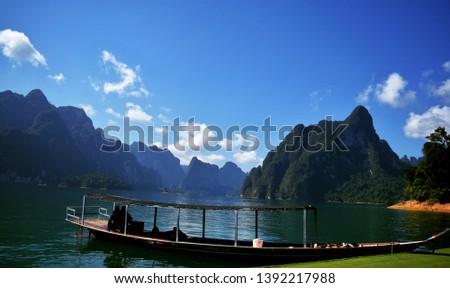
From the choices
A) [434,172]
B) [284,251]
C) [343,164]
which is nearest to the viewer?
[284,251]

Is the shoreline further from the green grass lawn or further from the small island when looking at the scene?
the green grass lawn

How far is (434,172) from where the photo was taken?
2913 inches

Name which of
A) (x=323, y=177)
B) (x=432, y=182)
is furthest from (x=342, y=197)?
(x=432, y=182)

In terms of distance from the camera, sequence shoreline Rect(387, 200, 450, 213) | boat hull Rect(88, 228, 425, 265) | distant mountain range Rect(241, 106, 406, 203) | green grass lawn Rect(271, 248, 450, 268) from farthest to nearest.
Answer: distant mountain range Rect(241, 106, 406, 203) < shoreline Rect(387, 200, 450, 213) < boat hull Rect(88, 228, 425, 265) < green grass lawn Rect(271, 248, 450, 268)

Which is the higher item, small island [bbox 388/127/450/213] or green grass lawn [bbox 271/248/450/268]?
small island [bbox 388/127/450/213]

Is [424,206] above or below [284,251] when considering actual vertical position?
below

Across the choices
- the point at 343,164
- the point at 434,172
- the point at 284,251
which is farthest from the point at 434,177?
the point at 343,164

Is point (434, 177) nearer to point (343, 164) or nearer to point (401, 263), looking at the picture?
point (401, 263)

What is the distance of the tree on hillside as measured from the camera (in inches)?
2827

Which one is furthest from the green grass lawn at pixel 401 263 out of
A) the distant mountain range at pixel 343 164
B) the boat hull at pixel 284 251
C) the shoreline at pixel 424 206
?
the distant mountain range at pixel 343 164

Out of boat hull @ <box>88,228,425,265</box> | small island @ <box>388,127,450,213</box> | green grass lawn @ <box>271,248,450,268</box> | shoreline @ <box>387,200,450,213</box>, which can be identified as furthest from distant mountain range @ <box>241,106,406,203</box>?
green grass lawn @ <box>271,248,450,268</box>

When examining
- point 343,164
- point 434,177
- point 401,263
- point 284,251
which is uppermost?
point 343,164

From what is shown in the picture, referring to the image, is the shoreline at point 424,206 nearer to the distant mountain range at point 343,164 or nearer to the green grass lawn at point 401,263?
the green grass lawn at point 401,263

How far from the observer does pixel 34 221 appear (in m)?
28.9
